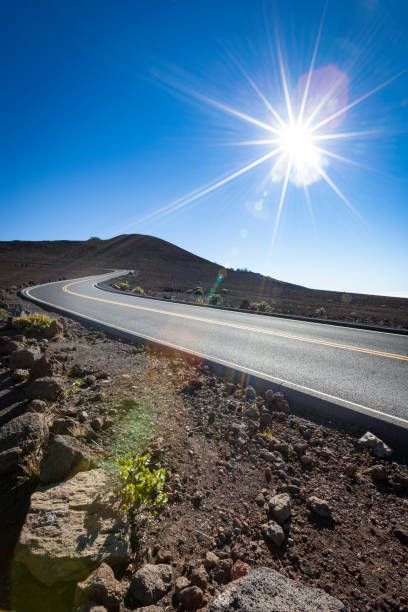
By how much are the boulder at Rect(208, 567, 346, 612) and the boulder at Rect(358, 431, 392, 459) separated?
191 centimetres

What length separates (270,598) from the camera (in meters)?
1.44

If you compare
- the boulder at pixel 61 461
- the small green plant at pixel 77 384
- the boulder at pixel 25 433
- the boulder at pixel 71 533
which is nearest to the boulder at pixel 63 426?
the boulder at pixel 25 433

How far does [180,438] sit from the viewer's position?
3127mm

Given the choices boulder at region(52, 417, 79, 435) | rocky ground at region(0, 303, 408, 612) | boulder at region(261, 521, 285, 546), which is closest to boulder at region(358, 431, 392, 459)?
rocky ground at region(0, 303, 408, 612)

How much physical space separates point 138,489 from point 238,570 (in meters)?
0.85

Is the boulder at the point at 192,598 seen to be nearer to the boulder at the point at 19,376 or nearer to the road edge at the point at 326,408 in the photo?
the road edge at the point at 326,408

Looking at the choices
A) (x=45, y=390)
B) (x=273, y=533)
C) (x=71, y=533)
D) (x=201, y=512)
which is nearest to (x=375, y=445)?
(x=273, y=533)

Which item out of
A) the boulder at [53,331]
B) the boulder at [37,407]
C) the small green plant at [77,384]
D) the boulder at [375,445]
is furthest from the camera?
the boulder at [53,331]

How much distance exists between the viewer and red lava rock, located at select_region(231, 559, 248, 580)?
5.75 feet

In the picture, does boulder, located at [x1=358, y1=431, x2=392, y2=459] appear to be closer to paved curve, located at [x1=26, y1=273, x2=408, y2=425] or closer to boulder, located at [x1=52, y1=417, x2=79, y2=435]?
paved curve, located at [x1=26, y1=273, x2=408, y2=425]

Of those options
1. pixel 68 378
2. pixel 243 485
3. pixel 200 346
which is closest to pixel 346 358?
pixel 200 346

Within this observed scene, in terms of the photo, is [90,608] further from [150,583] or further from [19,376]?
[19,376]

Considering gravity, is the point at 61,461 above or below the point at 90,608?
above

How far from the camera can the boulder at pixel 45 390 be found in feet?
12.1
